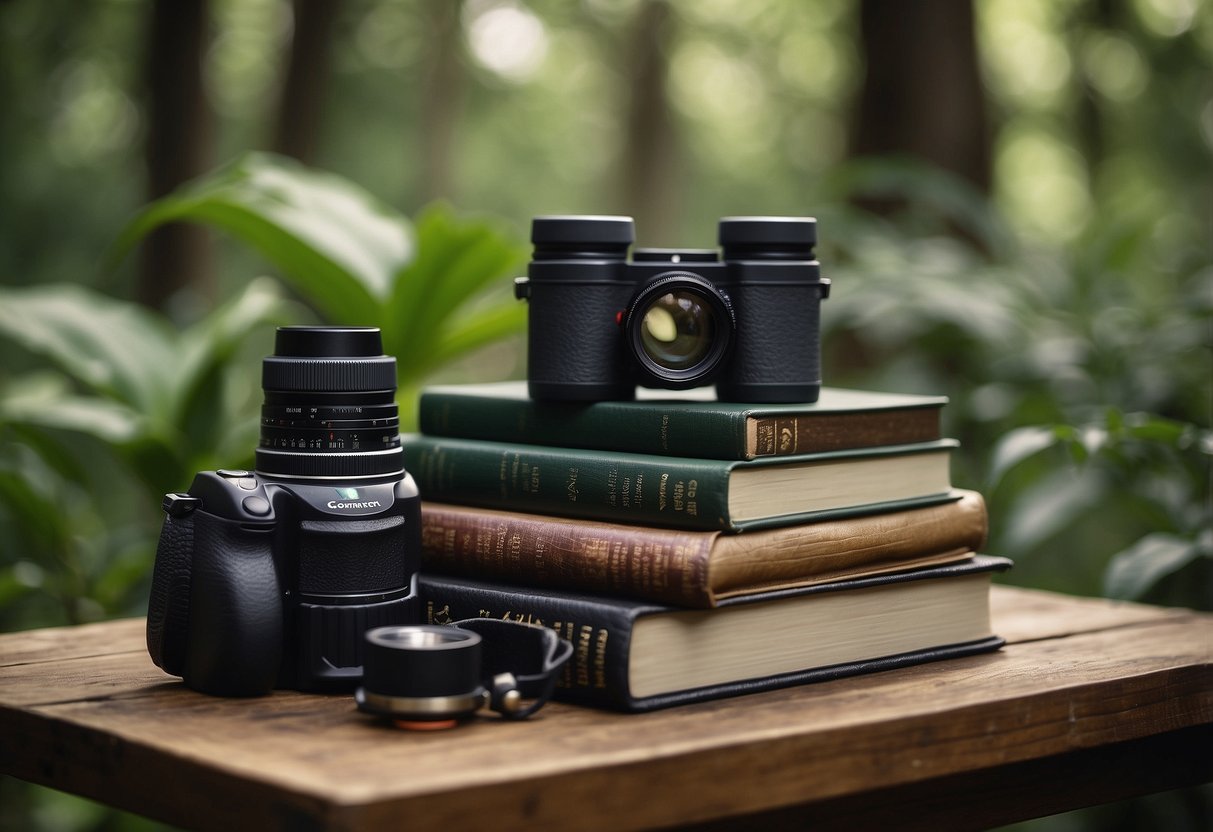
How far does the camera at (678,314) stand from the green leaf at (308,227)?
0.53 m

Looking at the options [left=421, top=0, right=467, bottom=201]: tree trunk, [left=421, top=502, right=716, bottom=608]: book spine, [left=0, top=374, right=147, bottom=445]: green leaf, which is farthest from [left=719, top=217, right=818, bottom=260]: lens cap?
[left=421, top=0, right=467, bottom=201]: tree trunk

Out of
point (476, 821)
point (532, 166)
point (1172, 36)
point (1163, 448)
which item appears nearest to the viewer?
point (476, 821)

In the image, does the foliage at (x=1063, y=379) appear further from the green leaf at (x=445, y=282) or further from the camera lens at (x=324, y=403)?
the camera lens at (x=324, y=403)

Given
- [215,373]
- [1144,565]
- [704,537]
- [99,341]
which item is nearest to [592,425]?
[704,537]

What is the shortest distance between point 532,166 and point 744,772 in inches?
433

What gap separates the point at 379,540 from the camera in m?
→ 0.93

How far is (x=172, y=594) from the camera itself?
35.9 inches

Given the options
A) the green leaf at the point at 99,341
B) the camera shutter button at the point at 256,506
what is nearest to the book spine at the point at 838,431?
the camera shutter button at the point at 256,506

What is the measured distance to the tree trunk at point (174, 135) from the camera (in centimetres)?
303

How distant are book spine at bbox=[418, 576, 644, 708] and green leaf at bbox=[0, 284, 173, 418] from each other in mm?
768

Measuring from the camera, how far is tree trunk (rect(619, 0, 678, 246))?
8.70m

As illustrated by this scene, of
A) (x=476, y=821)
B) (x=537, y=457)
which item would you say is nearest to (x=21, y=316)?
(x=537, y=457)

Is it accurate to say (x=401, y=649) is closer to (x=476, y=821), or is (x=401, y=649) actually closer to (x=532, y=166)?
(x=476, y=821)

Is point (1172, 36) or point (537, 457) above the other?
point (1172, 36)
